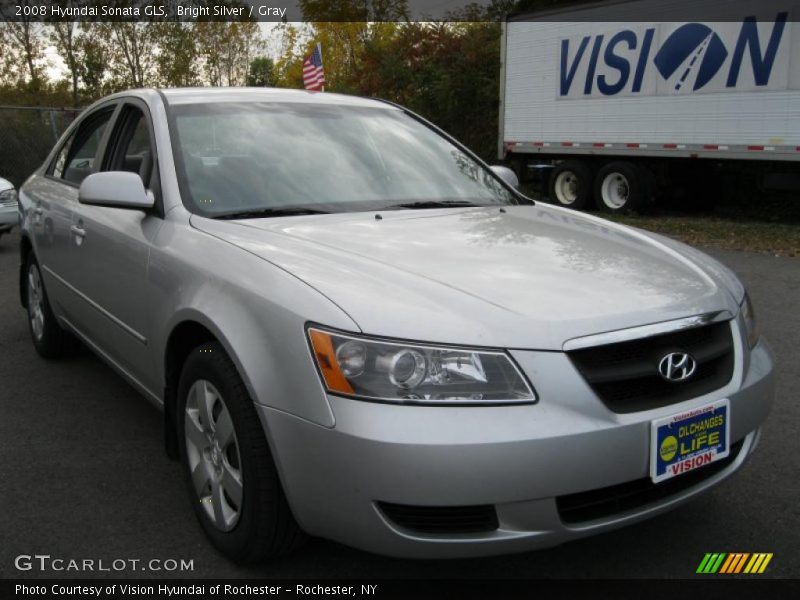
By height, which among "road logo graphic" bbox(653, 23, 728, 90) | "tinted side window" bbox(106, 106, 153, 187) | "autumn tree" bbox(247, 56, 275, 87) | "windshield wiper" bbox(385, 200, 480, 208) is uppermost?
"autumn tree" bbox(247, 56, 275, 87)

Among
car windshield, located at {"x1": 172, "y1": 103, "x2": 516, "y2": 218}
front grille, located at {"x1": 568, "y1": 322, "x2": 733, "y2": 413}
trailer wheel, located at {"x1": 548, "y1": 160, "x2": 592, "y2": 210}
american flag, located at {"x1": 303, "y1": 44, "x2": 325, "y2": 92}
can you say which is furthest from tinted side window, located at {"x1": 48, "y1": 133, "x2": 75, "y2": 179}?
american flag, located at {"x1": 303, "y1": 44, "x2": 325, "y2": 92}

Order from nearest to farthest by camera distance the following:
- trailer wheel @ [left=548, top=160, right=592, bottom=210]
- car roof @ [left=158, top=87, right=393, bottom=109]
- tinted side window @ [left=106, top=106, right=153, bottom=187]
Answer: tinted side window @ [left=106, top=106, right=153, bottom=187] < car roof @ [left=158, top=87, right=393, bottom=109] < trailer wheel @ [left=548, top=160, right=592, bottom=210]

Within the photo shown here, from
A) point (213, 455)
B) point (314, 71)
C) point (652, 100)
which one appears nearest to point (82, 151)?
point (213, 455)

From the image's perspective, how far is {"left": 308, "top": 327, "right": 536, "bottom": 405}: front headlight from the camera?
2.03 m

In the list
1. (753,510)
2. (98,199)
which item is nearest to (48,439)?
(98,199)

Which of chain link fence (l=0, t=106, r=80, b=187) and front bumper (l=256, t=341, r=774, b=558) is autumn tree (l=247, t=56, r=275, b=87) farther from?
front bumper (l=256, t=341, r=774, b=558)

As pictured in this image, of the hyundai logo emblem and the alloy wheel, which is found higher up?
the hyundai logo emblem

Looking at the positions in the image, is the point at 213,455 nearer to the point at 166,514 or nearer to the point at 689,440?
the point at 166,514

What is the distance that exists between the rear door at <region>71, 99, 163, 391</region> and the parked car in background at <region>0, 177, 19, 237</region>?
23.6 ft

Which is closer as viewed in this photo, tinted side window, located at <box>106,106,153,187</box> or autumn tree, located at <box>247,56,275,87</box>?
tinted side window, located at <box>106,106,153,187</box>

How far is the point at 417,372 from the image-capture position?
80.5 inches

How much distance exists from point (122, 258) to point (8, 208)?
8.14 meters

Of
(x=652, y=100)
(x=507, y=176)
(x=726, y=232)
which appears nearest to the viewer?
(x=507, y=176)

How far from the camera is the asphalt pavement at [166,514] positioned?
254cm
